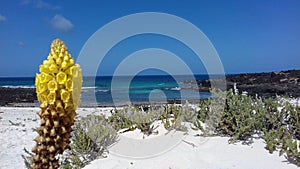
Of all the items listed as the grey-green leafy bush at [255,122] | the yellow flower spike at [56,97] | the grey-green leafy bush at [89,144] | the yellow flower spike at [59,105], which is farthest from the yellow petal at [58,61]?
the grey-green leafy bush at [255,122]

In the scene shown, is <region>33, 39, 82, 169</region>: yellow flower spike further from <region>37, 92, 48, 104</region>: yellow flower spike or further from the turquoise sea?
the turquoise sea

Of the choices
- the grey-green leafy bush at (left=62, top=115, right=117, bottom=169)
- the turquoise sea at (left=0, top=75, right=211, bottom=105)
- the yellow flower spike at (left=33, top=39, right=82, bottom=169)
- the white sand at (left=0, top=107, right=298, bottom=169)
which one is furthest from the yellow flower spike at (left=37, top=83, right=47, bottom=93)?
the turquoise sea at (left=0, top=75, right=211, bottom=105)

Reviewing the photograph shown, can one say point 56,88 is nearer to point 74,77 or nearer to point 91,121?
point 74,77

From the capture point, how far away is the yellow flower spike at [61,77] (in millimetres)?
1690

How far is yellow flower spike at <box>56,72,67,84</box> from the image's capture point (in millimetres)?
1690

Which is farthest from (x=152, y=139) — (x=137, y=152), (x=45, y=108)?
(x=45, y=108)

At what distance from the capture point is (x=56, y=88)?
66.3 inches

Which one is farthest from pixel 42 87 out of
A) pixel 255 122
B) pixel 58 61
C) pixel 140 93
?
pixel 140 93

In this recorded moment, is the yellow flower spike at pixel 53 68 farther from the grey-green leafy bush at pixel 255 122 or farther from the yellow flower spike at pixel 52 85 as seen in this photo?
the grey-green leafy bush at pixel 255 122

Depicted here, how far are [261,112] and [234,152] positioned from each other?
139cm

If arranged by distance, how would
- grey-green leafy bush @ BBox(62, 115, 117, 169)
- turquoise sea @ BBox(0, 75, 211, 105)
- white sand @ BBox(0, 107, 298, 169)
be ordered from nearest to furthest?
white sand @ BBox(0, 107, 298, 169) < grey-green leafy bush @ BBox(62, 115, 117, 169) < turquoise sea @ BBox(0, 75, 211, 105)

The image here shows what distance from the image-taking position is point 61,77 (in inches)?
67.0

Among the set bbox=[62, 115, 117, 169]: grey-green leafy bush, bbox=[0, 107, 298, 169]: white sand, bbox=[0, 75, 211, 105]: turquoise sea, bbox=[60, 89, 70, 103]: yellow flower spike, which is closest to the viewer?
bbox=[60, 89, 70, 103]: yellow flower spike

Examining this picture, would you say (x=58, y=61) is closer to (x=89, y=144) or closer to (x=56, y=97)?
(x=56, y=97)
